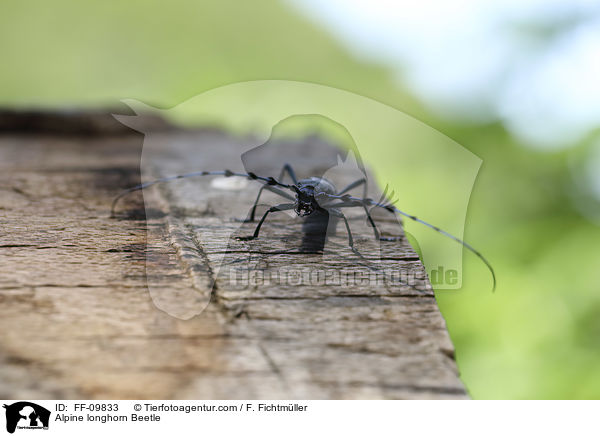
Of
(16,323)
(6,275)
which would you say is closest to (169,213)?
(6,275)

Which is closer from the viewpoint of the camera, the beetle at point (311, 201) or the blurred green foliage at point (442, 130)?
the beetle at point (311, 201)
